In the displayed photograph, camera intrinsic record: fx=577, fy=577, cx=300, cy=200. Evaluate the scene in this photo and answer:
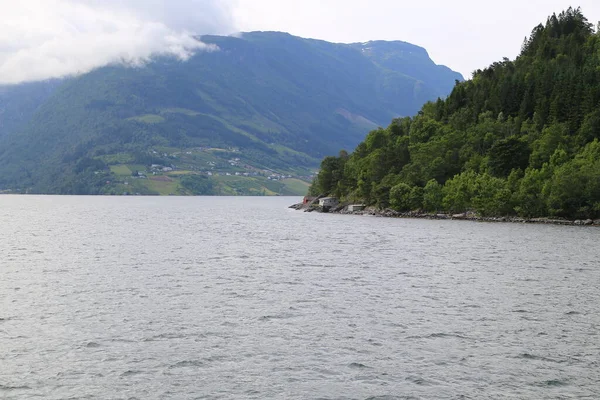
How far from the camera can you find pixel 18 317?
42781mm

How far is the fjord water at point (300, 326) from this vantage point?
94.0ft

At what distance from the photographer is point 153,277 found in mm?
62875

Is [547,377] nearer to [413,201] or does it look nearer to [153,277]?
[153,277]

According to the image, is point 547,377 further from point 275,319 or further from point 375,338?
point 275,319

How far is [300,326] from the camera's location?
40.4m

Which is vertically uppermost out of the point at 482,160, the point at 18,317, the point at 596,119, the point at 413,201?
the point at 596,119

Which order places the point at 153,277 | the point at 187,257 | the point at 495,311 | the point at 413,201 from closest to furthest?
1. the point at 495,311
2. the point at 153,277
3. the point at 187,257
4. the point at 413,201

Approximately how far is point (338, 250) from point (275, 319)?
51383mm

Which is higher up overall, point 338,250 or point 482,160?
point 482,160

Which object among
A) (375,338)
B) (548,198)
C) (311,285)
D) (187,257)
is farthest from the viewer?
(548,198)

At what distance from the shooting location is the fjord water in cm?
2866

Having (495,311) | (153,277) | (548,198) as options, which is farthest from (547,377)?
(548,198)

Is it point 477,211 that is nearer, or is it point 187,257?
point 187,257

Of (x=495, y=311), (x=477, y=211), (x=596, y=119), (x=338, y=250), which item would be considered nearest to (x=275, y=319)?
(x=495, y=311)
